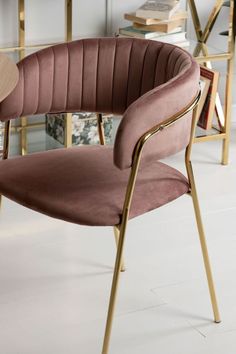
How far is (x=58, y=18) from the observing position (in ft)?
12.1

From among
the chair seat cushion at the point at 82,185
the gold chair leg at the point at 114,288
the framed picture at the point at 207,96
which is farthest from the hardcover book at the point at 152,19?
the gold chair leg at the point at 114,288

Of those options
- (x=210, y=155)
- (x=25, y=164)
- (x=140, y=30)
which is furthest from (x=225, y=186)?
(x=25, y=164)

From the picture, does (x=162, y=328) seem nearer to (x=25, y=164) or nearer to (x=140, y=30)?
(x=25, y=164)

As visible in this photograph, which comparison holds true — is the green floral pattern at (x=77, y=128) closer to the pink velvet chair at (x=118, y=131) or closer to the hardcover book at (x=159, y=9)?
the hardcover book at (x=159, y=9)

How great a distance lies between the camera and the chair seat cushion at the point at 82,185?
217cm

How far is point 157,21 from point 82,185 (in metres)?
1.40

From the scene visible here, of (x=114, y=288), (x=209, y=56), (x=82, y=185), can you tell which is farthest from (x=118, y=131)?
(x=209, y=56)

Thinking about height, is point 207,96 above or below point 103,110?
below

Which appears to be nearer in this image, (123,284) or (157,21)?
(123,284)

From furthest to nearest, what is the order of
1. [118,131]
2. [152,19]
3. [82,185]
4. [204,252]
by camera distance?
[152,19] → [204,252] → [82,185] → [118,131]

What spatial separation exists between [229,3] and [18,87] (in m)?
1.63

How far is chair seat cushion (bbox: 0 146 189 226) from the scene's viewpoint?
7.13ft

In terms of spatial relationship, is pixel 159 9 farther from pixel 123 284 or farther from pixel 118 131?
pixel 118 131

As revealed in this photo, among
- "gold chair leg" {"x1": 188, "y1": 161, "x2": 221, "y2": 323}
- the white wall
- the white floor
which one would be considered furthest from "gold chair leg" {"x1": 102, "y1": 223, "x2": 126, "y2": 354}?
the white wall
